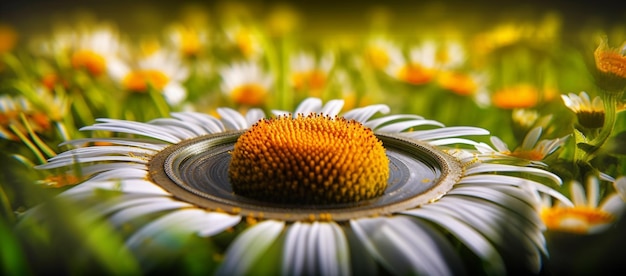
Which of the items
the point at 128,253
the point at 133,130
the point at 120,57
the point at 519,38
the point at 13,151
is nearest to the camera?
the point at 128,253

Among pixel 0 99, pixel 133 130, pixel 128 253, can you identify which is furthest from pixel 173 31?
pixel 128 253

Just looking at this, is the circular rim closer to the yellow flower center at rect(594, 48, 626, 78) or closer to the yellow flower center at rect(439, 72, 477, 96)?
the yellow flower center at rect(594, 48, 626, 78)

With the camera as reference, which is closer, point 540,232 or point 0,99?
point 540,232

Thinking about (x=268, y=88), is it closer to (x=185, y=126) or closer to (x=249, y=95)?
(x=249, y=95)

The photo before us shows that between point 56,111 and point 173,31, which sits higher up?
point 173,31

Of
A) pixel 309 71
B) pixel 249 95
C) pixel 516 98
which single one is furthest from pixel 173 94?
pixel 516 98

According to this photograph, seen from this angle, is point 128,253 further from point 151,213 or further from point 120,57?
point 120,57

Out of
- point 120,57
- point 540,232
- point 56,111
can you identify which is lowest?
point 540,232

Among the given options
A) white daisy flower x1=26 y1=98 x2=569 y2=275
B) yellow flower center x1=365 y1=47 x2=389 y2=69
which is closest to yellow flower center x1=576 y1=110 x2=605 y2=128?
white daisy flower x1=26 y1=98 x2=569 y2=275
